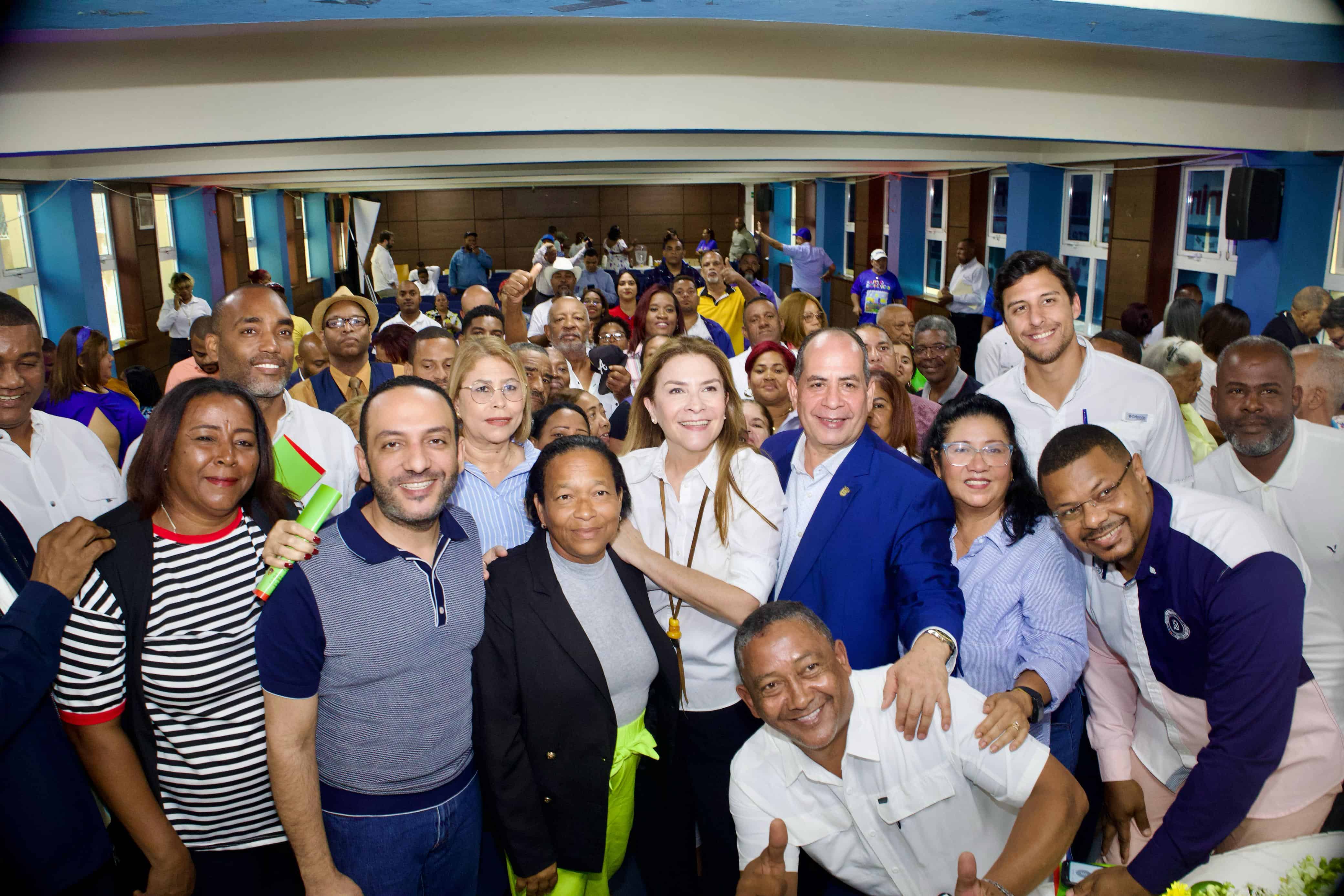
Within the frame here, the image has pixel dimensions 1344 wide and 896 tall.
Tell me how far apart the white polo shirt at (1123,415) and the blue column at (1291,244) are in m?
3.97

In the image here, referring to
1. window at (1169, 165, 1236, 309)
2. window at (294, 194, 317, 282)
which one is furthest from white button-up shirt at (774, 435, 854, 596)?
window at (294, 194, 317, 282)

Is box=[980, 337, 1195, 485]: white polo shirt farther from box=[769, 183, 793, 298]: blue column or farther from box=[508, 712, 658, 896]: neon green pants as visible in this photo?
box=[769, 183, 793, 298]: blue column

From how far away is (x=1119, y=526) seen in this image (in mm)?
1840

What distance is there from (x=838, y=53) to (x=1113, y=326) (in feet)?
19.6

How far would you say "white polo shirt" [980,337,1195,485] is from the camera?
109 inches

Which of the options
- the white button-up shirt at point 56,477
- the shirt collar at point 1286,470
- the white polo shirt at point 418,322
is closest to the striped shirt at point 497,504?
the white button-up shirt at point 56,477

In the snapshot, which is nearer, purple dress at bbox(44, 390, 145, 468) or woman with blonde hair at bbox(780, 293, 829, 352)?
purple dress at bbox(44, 390, 145, 468)

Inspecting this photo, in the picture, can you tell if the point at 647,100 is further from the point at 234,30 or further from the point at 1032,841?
the point at 1032,841

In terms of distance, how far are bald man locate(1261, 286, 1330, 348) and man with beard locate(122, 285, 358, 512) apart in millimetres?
5348

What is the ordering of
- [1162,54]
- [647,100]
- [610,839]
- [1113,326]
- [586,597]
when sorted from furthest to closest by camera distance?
[1113,326] < [1162,54] < [647,100] < [610,839] < [586,597]

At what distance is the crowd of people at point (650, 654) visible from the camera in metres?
1.73

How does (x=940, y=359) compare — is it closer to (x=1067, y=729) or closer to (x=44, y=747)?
(x=1067, y=729)

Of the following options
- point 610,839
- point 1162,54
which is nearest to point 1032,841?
point 610,839

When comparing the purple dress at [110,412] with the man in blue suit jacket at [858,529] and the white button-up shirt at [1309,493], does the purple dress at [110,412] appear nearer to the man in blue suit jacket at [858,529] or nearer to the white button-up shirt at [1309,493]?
the man in blue suit jacket at [858,529]
